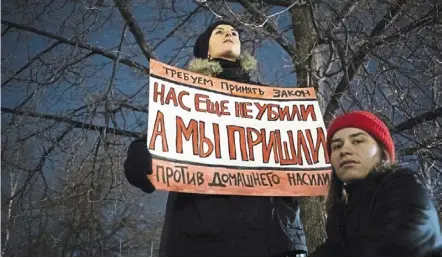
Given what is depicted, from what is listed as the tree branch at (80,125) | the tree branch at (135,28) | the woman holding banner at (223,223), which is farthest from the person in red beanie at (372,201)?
the tree branch at (135,28)

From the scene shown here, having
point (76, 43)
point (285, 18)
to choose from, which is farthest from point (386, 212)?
point (76, 43)

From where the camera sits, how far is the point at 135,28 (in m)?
2.06

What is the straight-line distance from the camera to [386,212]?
0.99 metres

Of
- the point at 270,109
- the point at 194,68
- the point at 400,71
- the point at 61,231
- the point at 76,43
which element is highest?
the point at 76,43

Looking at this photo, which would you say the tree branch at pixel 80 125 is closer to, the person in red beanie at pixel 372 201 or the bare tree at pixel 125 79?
the bare tree at pixel 125 79

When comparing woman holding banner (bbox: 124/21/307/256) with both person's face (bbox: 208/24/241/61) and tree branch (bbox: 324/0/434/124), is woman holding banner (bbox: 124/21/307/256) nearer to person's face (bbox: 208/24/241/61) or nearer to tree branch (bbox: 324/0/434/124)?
person's face (bbox: 208/24/241/61)

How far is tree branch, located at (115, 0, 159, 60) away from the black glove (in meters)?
0.86

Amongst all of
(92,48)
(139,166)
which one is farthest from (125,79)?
(139,166)

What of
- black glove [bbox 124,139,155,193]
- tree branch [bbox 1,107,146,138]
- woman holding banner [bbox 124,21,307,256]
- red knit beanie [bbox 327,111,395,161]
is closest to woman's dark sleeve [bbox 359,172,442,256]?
red knit beanie [bbox 327,111,395,161]

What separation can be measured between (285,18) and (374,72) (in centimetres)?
41

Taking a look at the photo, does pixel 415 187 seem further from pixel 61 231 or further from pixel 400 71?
pixel 61 231

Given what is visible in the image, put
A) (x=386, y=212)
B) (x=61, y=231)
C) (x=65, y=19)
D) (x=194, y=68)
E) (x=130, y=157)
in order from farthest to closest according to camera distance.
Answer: (x=65, y=19)
(x=61, y=231)
(x=194, y=68)
(x=130, y=157)
(x=386, y=212)

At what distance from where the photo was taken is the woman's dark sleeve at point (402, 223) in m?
0.97

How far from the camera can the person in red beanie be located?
38.5 inches
